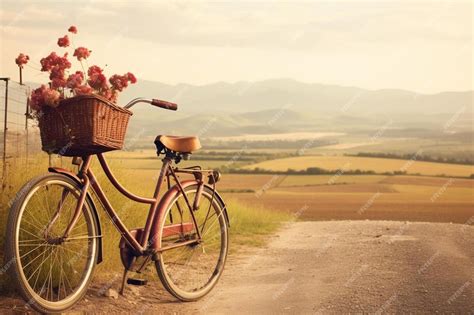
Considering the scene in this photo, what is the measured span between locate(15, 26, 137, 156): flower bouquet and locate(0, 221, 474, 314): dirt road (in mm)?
1499

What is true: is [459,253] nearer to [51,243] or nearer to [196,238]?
[196,238]

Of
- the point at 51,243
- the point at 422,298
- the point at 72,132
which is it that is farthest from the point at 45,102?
the point at 422,298

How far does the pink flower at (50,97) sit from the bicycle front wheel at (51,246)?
1.80 feet

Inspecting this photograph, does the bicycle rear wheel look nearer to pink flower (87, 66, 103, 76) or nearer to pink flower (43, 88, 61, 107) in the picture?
pink flower (87, 66, 103, 76)

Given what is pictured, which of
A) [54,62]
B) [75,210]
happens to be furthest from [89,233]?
[54,62]

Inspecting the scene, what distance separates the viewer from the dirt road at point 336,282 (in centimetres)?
612

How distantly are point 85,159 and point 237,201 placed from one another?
9.03 m

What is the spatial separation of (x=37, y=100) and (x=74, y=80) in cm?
40

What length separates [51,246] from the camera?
19.6 feet

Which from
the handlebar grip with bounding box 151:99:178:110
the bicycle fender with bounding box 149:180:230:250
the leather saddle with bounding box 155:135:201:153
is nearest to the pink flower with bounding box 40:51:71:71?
the handlebar grip with bounding box 151:99:178:110

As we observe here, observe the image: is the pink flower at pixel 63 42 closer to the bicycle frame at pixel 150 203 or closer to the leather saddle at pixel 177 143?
the bicycle frame at pixel 150 203

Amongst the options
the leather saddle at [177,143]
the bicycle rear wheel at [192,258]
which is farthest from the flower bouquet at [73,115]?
the bicycle rear wheel at [192,258]

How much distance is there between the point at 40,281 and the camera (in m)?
6.07

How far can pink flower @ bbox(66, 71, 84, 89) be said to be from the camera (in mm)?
5398
